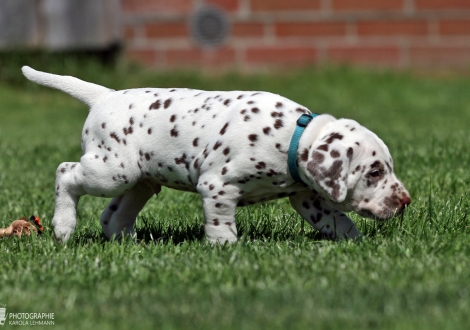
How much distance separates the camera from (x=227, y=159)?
184 inches

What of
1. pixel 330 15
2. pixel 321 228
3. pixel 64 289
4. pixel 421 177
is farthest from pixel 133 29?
pixel 64 289

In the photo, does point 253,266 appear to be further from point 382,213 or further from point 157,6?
point 157,6

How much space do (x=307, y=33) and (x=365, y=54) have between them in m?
0.99

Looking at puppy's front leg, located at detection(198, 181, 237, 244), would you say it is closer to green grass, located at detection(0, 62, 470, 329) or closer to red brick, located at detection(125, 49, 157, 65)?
green grass, located at detection(0, 62, 470, 329)

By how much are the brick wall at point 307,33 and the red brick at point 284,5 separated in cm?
2

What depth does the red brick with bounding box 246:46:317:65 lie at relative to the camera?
13867mm

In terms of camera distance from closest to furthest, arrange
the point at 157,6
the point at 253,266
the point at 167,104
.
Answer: the point at 253,266, the point at 167,104, the point at 157,6

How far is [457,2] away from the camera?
527 inches

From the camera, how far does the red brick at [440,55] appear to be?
44.7 feet

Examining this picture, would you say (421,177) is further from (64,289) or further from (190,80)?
(190,80)

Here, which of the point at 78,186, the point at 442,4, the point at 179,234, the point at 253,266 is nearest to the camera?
the point at 253,266

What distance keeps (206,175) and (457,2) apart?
979cm

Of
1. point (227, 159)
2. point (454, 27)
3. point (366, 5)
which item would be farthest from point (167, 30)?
point (227, 159)

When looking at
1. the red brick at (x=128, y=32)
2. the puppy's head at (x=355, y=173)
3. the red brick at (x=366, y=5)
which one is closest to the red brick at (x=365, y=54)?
the red brick at (x=366, y=5)
